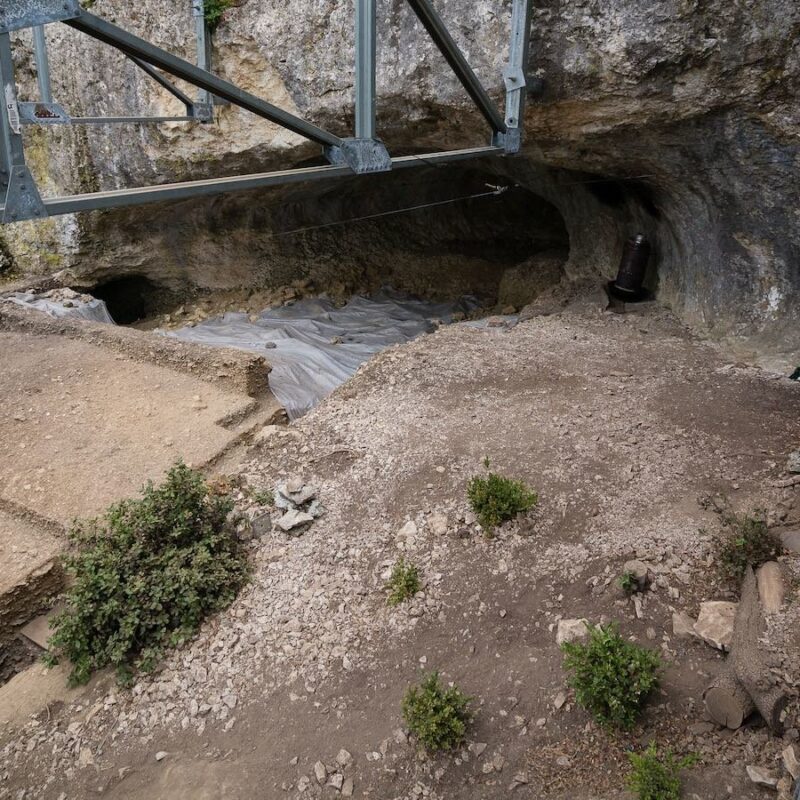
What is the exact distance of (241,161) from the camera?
27.8 feet

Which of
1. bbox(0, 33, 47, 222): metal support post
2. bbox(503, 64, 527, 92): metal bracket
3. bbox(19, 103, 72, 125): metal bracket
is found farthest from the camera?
bbox(19, 103, 72, 125): metal bracket

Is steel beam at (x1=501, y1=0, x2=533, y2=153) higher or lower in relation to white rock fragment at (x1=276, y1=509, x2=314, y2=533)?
higher

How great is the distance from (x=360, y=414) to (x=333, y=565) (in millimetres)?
1737

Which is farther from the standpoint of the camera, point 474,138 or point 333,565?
point 474,138

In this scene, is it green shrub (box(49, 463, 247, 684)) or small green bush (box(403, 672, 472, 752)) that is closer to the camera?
small green bush (box(403, 672, 472, 752))

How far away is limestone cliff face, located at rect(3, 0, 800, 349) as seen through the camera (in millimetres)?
5582

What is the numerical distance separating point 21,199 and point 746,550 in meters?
3.74

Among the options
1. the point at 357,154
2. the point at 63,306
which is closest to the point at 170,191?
the point at 357,154

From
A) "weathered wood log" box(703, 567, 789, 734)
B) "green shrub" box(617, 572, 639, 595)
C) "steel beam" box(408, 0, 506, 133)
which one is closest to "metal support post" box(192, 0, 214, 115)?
"steel beam" box(408, 0, 506, 133)

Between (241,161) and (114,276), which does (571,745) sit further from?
(114,276)

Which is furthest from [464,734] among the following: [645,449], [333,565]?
[645,449]

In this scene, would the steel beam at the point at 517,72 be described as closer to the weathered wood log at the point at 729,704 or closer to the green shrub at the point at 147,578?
the green shrub at the point at 147,578

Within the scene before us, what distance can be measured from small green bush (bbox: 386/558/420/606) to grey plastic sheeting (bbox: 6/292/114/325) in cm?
647

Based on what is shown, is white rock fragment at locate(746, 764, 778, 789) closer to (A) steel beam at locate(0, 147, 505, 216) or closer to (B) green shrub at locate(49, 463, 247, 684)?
(B) green shrub at locate(49, 463, 247, 684)
